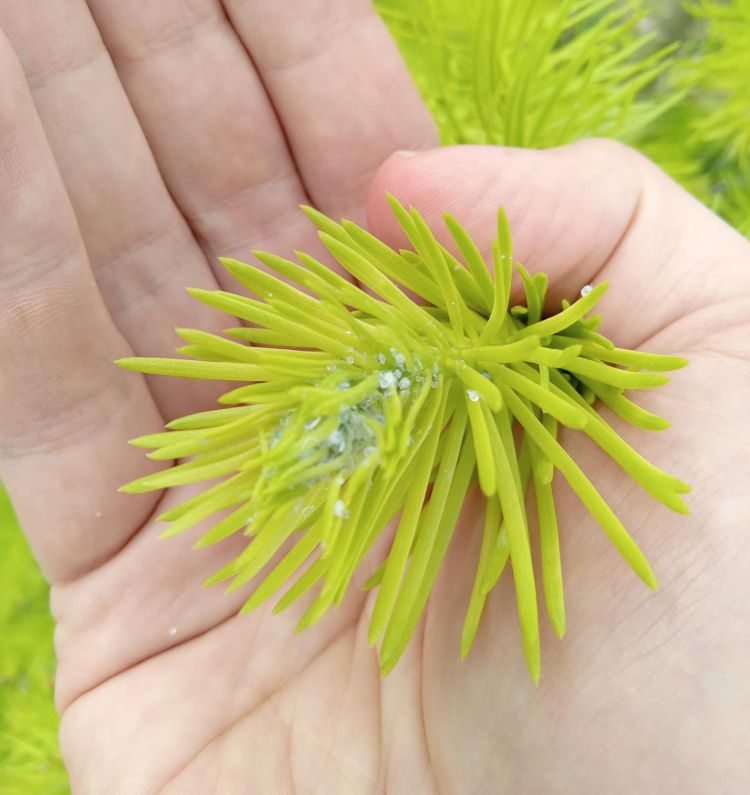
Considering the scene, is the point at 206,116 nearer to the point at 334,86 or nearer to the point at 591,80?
the point at 334,86

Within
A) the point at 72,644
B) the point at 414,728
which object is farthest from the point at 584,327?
the point at 72,644

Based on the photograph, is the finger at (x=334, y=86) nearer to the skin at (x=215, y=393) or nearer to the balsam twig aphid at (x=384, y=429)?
the skin at (x=215, y=393)

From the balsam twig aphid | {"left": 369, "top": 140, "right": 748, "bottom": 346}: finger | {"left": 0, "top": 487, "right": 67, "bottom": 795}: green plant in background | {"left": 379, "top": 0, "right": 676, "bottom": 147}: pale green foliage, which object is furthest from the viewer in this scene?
{"left": 0, "top": 487, "right": 67, "bottom": 795}: green plant in background

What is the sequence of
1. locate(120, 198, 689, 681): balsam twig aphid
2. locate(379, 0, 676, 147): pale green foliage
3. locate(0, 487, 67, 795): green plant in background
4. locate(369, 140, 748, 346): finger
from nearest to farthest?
locate(120, 198, 689, 681): balsam twig aphid → locate(369, 140, 748, 346): finger → locate(379, 0, 676, 147): pale green foliage → locate(0, 487, 67, 795): green plant in background

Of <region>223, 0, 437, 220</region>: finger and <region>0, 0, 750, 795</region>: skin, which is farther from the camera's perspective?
<region>223, 0, 437, 220</region>: finger

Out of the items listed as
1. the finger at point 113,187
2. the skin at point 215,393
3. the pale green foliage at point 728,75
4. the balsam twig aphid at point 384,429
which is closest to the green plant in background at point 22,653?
the skin at point 215,393

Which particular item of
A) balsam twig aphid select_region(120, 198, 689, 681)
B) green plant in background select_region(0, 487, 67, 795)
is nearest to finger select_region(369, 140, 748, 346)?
balsam twig aphid select_region(120, 198, 689, 681)

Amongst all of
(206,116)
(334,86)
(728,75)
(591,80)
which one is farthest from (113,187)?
(728,75)

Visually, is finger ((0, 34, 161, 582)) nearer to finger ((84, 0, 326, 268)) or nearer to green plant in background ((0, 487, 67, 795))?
finger ((84, 0, 326, 268))
